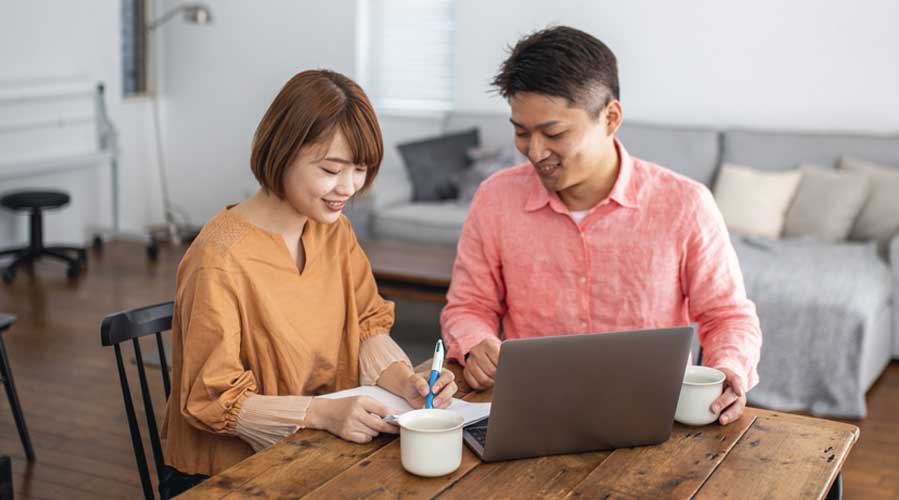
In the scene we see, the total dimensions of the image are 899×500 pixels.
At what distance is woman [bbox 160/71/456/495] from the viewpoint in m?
1.56

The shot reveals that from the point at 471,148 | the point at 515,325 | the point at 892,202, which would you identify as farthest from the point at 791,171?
the point at 515,325

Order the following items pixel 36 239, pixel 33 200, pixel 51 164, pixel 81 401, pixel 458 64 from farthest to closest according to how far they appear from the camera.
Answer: pixel 458 64 < pixel 51 164 < pixel 36 239 < pixel 33 200 < pixel 81 401

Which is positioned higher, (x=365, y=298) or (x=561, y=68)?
(x=561, y=68)

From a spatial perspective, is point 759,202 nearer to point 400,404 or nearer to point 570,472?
point 400,404

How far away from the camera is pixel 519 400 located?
1384mm

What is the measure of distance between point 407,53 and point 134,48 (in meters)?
1.74

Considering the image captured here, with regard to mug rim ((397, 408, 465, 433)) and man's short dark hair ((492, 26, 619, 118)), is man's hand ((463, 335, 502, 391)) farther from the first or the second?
man's short dark hair ((492, 26, 619, 118))

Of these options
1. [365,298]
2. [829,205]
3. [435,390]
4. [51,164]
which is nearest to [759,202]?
[829,205]

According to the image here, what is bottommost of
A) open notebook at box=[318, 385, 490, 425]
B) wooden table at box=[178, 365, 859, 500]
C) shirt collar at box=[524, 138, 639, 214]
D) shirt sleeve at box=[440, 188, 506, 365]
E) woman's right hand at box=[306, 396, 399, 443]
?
wooden table at box=[178, 365, 859, 500]

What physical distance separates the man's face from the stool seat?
12.6ft

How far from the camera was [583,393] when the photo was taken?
55.7 inches

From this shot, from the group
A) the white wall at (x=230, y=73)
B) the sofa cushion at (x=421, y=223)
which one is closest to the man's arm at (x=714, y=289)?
the sofa cushion at (x=421, y=223)

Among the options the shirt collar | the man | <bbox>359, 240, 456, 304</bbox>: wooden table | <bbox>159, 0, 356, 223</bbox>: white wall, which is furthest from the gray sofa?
the shirt collar

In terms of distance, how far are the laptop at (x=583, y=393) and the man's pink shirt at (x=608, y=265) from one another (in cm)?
42
